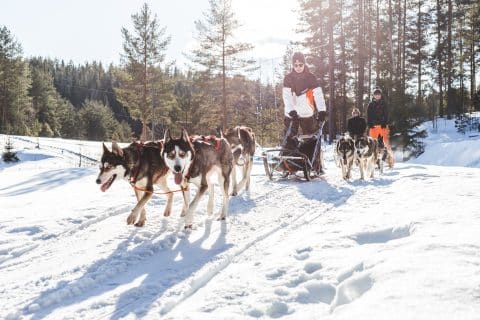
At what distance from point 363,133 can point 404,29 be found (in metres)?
21.7

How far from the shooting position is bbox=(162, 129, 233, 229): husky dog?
15.9 ft

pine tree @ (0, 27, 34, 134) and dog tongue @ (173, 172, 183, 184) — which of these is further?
pine tree @ (0, 27, 34, 134)

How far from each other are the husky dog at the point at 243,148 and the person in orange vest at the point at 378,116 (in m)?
4.70

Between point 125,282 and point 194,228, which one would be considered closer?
point 125,282

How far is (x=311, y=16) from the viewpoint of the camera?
25.4 metres

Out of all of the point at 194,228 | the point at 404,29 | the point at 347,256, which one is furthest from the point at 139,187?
the point at 404,29

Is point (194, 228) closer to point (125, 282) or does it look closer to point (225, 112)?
point (125, 282)

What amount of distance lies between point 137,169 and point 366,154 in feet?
19.4

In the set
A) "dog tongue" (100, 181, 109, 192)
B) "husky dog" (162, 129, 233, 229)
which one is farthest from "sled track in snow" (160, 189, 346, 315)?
"dog tongue" (100, 181, 109, 192)

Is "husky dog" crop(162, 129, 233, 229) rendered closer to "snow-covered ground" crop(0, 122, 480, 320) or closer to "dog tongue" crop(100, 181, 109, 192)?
"snow-covered ground" crop(0, 122, 480, 320)

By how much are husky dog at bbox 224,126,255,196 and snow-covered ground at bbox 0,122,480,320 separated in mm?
879

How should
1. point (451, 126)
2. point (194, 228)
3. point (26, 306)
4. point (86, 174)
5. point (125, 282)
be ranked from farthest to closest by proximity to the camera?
point (451, 126) < point (86, 174) < point (194, 228) < point (125, 282) < point (26, 306)

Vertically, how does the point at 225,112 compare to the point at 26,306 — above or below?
above

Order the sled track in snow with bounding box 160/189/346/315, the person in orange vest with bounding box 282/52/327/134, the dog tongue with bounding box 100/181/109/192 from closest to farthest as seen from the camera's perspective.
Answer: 1. the sled track in snow with bounding box 160/189/346/315
2. the dog tongue with bounding box 100/181/109/192
3. the person in orange vest with bounding box 282/52/327/134
